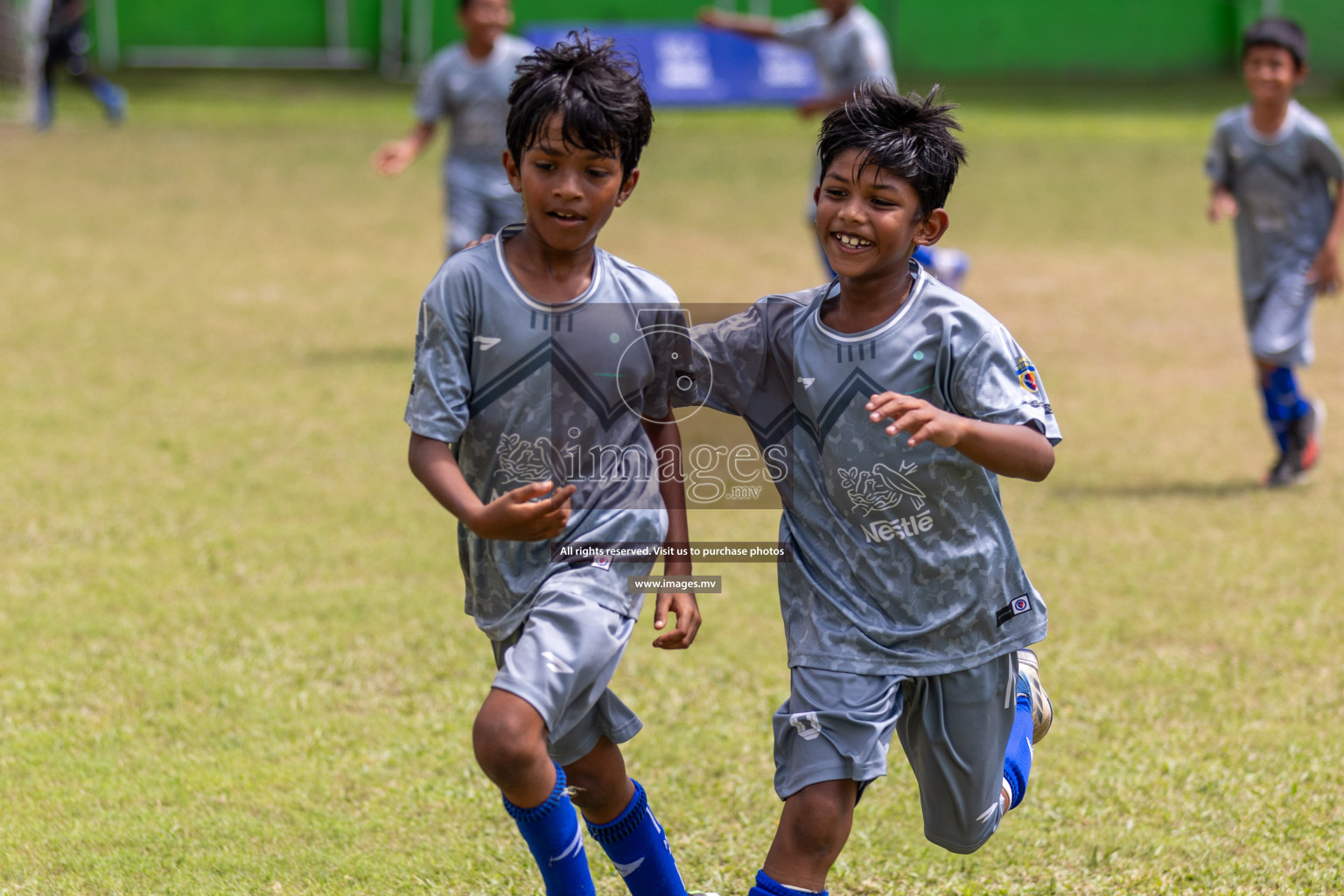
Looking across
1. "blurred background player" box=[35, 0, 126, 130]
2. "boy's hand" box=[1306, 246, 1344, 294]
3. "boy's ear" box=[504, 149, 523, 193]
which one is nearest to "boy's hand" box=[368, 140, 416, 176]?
"boy's hand" box=[1306, 246, 1344, 294]

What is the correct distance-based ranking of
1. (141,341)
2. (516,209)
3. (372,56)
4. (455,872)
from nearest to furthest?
(455,872)
(516,209)
(141,341)
(372,56)

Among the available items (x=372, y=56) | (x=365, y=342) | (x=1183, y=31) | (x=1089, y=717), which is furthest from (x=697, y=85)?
(x=1089, y=717)

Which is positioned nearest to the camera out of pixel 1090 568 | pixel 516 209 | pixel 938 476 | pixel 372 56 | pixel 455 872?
pixel 938 476

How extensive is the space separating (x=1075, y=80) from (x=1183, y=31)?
2.29 meters

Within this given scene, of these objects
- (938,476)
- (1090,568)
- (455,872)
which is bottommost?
(1090,568)

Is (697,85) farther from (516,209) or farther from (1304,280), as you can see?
(1304,280)

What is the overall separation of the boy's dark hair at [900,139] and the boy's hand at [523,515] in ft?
2.59

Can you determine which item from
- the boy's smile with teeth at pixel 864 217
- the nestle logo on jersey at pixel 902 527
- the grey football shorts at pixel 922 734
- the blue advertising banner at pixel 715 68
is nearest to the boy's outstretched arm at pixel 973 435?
the nestle logo on jersey at pixel 902 527

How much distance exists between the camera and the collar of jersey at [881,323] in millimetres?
2727

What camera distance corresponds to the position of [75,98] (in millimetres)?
20594

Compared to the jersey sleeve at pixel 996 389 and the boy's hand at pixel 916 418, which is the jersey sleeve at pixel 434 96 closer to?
the jersey sleeve at pixel 996 389

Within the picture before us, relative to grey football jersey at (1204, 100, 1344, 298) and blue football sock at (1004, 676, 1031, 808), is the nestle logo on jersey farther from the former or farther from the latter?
grey football jersey at (1204, 100, 1344, 298)

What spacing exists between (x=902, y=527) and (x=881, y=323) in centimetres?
36

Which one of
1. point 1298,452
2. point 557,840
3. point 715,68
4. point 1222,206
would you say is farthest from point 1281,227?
point 715,68
